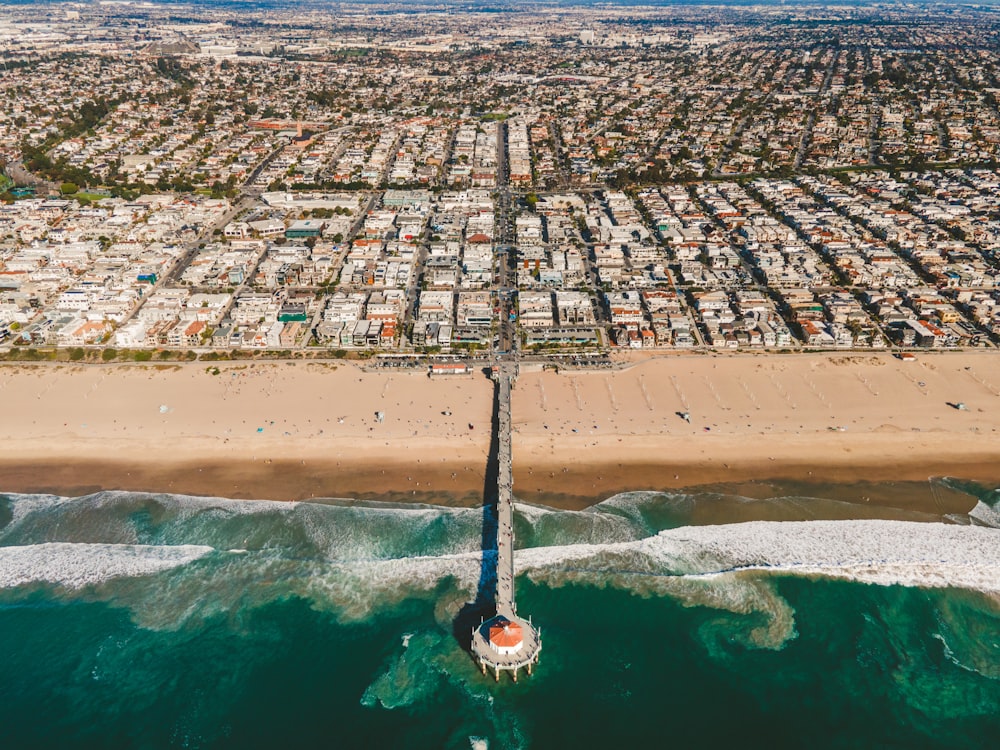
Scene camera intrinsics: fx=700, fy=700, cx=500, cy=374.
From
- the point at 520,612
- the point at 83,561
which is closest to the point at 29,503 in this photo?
the point at 83,561

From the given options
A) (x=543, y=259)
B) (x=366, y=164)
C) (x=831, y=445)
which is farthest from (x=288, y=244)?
(x=831, y=445)

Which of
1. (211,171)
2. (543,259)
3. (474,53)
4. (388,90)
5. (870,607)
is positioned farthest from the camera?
(474,53)

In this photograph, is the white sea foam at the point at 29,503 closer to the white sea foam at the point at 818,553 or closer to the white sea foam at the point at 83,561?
the white sea foam at the point at 83,561

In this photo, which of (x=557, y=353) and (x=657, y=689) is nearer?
(x=657, y=689)

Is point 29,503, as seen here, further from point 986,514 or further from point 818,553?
point 986,514

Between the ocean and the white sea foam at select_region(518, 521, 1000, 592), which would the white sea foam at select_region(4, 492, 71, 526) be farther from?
the white sea foam at select_region(518, 521, 1000, 592)

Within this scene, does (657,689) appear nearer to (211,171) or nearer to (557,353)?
(557,353)
